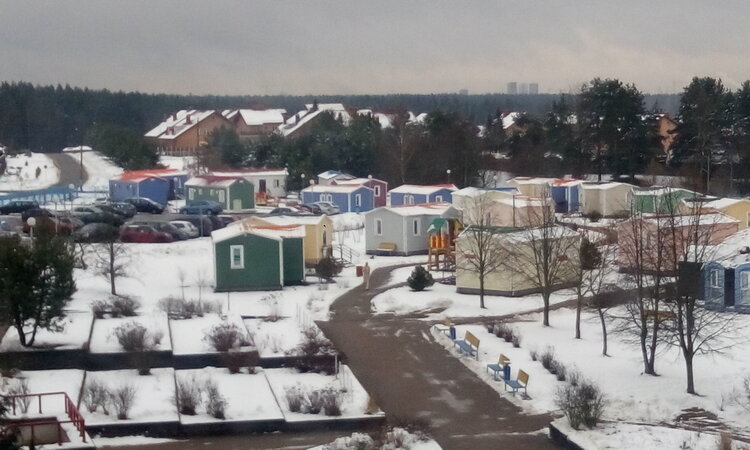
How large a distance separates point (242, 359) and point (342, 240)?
13585 mm

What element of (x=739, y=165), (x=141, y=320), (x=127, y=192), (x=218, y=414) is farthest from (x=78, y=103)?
(x=218, y=414)

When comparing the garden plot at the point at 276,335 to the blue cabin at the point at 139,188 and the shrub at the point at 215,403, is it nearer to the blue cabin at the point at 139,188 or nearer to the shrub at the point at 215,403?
the shrub at the point at 215,403

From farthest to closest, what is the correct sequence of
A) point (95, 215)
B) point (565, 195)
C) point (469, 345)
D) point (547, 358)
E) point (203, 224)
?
point (565, 195), point (95, 215), point (203, 224), point (469, 345), point (547, 358)

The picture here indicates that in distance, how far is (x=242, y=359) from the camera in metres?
13.8

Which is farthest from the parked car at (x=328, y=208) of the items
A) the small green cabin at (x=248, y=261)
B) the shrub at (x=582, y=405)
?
the shrub at (x=582, y=405)

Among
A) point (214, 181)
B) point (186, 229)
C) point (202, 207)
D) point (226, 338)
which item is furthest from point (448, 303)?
point (214, 181)

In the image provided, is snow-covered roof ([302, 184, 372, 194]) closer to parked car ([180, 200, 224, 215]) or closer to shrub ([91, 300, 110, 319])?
parked car ([180, 200, 224, 215])

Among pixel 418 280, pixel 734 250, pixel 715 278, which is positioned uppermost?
pixel 734 250

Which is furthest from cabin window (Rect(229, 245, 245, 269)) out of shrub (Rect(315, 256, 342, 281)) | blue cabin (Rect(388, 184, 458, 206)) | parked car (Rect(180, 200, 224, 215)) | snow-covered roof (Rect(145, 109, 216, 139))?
snow-covered roof (Rect(145, 109, 216, 139))

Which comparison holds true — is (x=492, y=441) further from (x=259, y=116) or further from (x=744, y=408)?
(x=259, y=116)

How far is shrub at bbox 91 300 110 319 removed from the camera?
16.7 meters

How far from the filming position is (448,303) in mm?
19266

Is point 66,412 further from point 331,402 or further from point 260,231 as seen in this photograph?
Answer: point 260,231

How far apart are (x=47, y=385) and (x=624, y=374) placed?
7.34 m
